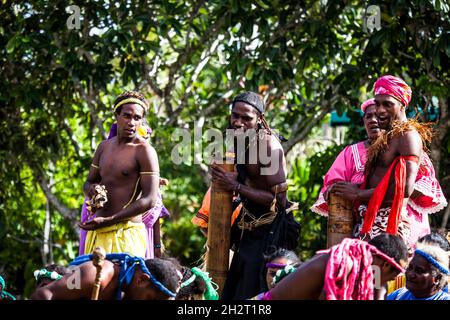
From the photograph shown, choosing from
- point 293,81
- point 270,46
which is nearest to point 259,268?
point 270,46

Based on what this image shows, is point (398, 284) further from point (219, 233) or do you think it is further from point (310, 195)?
point (310, 195)

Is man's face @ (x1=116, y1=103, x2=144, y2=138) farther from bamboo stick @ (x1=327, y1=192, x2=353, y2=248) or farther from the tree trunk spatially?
the tree trunk

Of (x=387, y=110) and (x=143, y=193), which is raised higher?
(x=387, y=110)

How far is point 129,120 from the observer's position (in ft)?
23.8

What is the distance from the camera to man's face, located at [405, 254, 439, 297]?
573cm

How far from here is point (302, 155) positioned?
14.0 m

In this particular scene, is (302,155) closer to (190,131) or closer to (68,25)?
(190,131)

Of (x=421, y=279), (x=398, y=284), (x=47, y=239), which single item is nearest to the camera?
(x=421, y=279)

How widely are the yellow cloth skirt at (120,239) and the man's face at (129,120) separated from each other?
0.66 meters

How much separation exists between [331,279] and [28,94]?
6.00 metres

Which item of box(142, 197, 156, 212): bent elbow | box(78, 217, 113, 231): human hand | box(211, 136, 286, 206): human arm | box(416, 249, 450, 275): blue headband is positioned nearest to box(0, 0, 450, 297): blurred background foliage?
box(211, 136, 286, 206): human arm

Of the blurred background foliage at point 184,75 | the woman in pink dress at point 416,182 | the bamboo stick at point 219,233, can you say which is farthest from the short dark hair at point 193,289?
the blurred background foliage at point 184,75

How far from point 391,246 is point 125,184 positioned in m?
2.51

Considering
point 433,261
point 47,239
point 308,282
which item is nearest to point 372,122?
point 433,261
